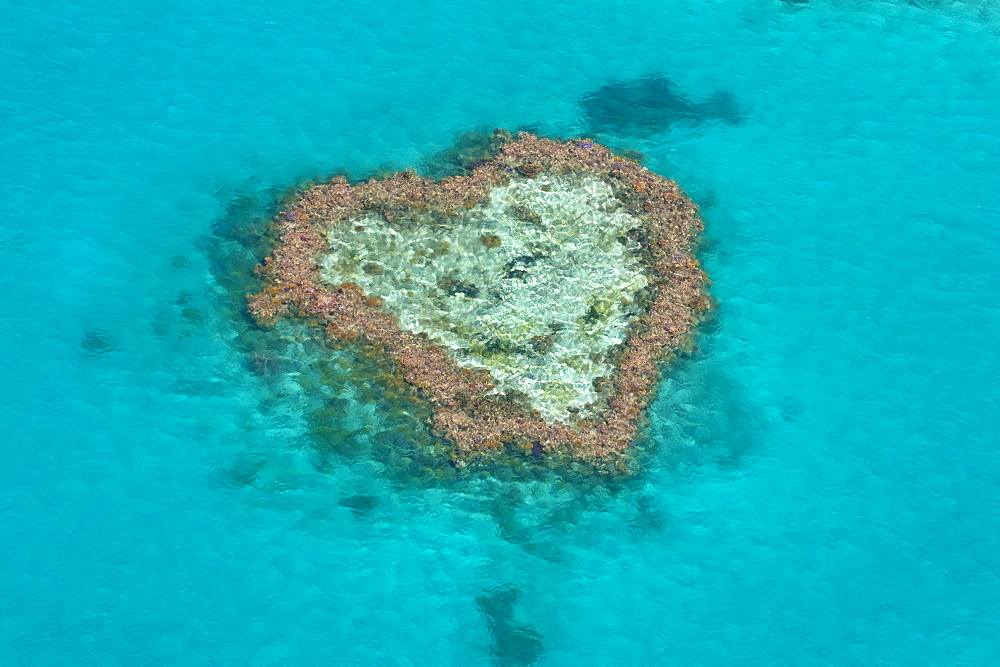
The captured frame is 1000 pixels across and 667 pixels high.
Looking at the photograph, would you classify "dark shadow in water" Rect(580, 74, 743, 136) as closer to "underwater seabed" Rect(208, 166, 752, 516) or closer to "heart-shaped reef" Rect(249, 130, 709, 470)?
"heart-shaped reef" Rect(249, 130, 709, 470)

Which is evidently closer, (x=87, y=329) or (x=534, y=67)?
(x=87, y=329)

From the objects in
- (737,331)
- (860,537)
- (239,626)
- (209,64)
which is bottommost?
(239,626)

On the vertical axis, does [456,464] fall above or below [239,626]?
above

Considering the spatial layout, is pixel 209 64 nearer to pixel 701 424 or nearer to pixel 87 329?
pixel 87 329

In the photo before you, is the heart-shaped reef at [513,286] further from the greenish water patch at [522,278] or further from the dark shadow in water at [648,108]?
the dark shadow in water at [648,108]

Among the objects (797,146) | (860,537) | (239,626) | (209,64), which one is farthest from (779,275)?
(209,64)

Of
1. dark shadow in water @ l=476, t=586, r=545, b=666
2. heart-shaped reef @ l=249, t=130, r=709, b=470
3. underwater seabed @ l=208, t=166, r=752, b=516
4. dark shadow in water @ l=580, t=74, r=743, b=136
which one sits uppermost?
dark shadow in water @ l=580, t=74, r=743, b=136

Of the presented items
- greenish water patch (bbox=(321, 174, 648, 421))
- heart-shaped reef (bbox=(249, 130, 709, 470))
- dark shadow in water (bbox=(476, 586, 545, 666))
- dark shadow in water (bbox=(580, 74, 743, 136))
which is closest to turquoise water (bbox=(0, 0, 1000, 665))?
dark shadow in water (bbox=(476, 586, 545, 666))

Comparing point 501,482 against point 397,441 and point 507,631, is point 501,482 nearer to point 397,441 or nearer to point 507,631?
point 397,441
